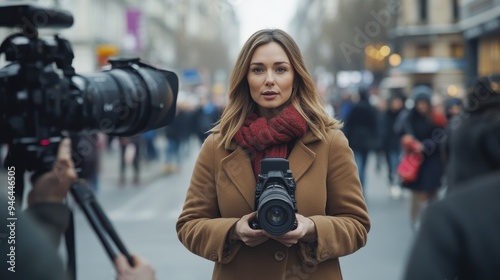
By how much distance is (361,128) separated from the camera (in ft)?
45.9

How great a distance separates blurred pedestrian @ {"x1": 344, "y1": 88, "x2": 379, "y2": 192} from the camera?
45.2 feet

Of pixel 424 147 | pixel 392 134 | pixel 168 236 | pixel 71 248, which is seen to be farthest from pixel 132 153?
pixel 71 248

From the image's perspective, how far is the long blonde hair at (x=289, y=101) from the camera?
305cm

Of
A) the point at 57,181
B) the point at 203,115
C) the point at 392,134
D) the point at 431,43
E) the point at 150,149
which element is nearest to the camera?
the point at 57,181

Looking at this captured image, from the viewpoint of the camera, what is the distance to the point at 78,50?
157 ft

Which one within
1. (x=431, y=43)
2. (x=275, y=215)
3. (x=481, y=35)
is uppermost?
(x=275, y=215)

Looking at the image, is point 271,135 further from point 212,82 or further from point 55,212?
point 212,82

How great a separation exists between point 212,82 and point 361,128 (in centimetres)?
6812

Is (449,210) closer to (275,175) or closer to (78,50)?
(275,175)

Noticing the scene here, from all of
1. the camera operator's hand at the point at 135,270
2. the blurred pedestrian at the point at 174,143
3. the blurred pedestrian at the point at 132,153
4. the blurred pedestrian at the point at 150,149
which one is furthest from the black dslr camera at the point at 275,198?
the blurred pedestrian at the point at 150,149

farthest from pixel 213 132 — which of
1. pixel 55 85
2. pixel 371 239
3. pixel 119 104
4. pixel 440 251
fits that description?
pixel 371 239

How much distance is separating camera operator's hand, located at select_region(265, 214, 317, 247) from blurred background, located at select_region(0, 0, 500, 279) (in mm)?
761

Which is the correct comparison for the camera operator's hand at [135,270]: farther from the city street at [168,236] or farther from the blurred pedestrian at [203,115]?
the blurred pedestrian at [203,115]

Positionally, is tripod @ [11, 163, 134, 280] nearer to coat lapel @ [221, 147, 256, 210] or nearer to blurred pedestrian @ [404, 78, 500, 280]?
coat lapel @ [221, 147, 256, 210]
